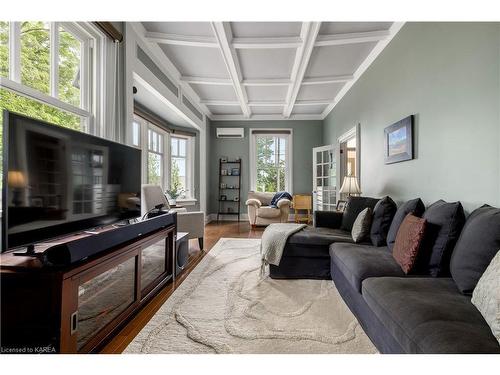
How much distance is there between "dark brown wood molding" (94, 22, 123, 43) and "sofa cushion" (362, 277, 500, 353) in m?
3.03

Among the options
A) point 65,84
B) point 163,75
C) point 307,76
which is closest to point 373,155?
point 307,76

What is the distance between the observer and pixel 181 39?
10.3 ft

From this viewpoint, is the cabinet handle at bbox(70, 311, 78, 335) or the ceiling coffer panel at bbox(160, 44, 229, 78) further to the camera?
the ceiling coffer panel at bbox(160, 44, 229, 78)

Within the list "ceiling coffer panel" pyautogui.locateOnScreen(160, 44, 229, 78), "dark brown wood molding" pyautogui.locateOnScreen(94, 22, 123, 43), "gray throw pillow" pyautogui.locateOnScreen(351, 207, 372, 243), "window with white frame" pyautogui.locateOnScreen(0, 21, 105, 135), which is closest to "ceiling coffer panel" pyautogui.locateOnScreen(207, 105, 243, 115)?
"ceiling coffer panel" pyautogui.locateOnScreen(160, 44, 229, 78)

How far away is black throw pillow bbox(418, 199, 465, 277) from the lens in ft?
5.47

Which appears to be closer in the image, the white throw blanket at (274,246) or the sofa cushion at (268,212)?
the white throw blanket at (274,246)

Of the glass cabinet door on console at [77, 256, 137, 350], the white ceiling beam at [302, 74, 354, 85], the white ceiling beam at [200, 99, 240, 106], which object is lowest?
the glass cabinet door on console at [77, 256, 137, 350]

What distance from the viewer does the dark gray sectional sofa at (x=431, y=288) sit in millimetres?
1017

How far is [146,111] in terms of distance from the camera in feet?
15.6

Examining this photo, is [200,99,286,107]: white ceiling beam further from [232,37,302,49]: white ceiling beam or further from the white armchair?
the white armchair

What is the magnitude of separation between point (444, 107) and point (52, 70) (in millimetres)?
3190

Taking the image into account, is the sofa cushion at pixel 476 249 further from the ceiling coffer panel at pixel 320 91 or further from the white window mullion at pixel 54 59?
the ceiling coffer panel at pixel 320 91

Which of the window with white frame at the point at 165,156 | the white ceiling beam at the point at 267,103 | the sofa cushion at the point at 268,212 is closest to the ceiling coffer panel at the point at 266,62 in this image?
the white ceiling beam at the point at 267,103
